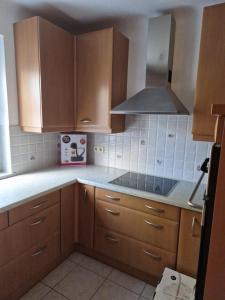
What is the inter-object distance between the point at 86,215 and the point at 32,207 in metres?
0.58

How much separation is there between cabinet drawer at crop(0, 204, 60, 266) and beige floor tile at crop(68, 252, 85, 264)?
16.5 inches

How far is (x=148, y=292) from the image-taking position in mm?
1674

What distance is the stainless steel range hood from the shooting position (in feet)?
5.47

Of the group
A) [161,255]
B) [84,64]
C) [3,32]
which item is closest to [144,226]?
[161,255]

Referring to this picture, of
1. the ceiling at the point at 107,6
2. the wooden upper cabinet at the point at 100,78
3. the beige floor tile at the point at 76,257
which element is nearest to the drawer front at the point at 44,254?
the beige floor tile at the point at 76,257

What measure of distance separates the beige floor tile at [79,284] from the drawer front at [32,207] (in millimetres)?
678

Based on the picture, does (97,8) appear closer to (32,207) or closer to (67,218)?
(32,207)

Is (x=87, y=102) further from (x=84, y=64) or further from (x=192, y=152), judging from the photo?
(x=192, y=152)

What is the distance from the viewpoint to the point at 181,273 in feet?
5.05

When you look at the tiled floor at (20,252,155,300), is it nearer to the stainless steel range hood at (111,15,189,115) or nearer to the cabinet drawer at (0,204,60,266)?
the cabinet drawer at (0,204,60,266)

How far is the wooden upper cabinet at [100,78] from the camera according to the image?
73.8 inches

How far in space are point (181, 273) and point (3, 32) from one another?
240 cm

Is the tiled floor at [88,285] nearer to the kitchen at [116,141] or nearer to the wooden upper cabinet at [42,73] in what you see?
the kitchen at [116,141]

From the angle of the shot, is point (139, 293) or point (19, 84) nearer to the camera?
point (139, 293)
